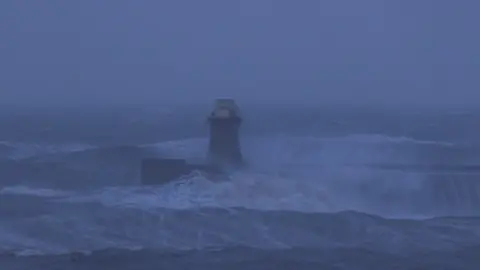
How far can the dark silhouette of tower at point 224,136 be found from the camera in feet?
68.3

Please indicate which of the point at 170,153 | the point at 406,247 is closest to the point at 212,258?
the point at 406,247

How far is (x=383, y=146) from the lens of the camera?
105 ft

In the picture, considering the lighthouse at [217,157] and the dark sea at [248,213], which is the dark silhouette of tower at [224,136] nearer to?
the lighthouse at [217,157]

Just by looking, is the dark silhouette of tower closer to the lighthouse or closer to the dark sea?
the lighthouse

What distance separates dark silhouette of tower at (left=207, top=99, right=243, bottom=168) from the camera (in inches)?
820

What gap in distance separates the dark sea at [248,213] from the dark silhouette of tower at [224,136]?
0.46 metres

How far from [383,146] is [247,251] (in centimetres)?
1758

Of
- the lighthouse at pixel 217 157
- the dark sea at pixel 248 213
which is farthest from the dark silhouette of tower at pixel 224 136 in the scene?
the dark sea at pixel 248 213

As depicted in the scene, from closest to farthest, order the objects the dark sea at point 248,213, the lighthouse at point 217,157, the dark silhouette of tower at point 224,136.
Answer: the dark sea at point 248,213, the lighthouse at point 217,157, the dark silhouette of tower at point 224,136

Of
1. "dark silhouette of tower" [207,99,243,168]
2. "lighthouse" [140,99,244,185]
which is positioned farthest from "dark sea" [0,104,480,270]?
"dark silhouette of tower" [207,99,243,168]

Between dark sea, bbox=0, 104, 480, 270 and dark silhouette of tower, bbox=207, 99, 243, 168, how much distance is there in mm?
457

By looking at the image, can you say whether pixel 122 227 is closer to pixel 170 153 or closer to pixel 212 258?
pixel 212 258

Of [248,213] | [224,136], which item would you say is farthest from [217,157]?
[248,213]

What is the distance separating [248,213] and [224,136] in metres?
2.92
